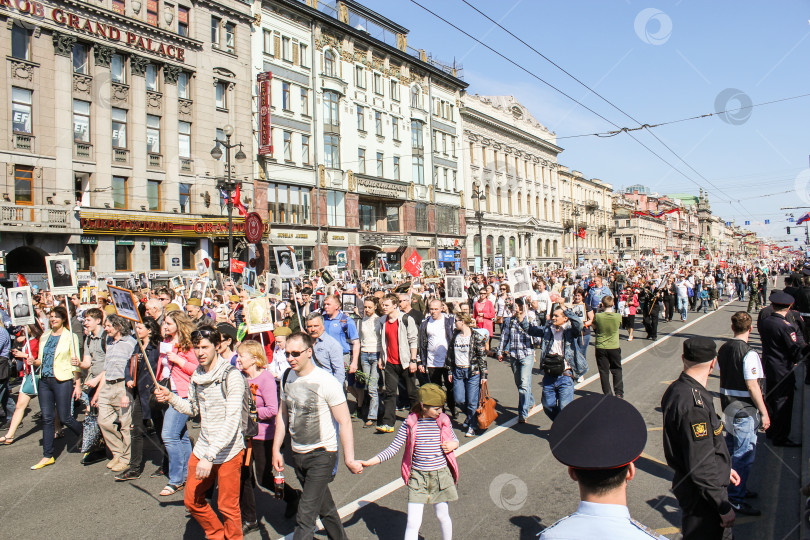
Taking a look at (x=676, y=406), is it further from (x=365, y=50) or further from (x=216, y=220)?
(x=365, y=50)

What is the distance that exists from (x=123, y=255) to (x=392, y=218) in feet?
71.4

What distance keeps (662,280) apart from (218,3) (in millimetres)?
27018

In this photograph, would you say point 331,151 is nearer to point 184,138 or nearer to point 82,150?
point 184,138

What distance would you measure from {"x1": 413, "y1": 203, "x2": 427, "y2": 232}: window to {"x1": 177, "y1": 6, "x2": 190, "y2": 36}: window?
21.4 m

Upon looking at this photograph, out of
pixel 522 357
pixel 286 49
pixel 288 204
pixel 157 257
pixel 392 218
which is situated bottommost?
pixel 522 357

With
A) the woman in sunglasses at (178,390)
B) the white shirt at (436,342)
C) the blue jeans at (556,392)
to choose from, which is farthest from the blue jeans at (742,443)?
the woman in sunglasses at (178,390)

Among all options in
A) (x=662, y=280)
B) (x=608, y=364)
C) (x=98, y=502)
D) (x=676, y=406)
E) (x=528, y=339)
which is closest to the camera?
(x=676, y=406)

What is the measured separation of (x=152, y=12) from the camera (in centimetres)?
2808

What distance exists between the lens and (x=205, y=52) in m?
30.4

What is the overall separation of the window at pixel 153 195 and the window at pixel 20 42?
714 cm

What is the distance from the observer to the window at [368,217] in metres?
41.4

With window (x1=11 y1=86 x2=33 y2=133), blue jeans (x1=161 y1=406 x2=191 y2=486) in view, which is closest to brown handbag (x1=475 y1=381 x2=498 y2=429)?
blue jeans (x1=161 y1=406 x2=191 y2=486)

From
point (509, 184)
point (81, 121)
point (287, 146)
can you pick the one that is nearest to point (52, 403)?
point (81, 121)

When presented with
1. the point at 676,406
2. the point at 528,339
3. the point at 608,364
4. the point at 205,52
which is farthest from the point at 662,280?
the point at 205,52
